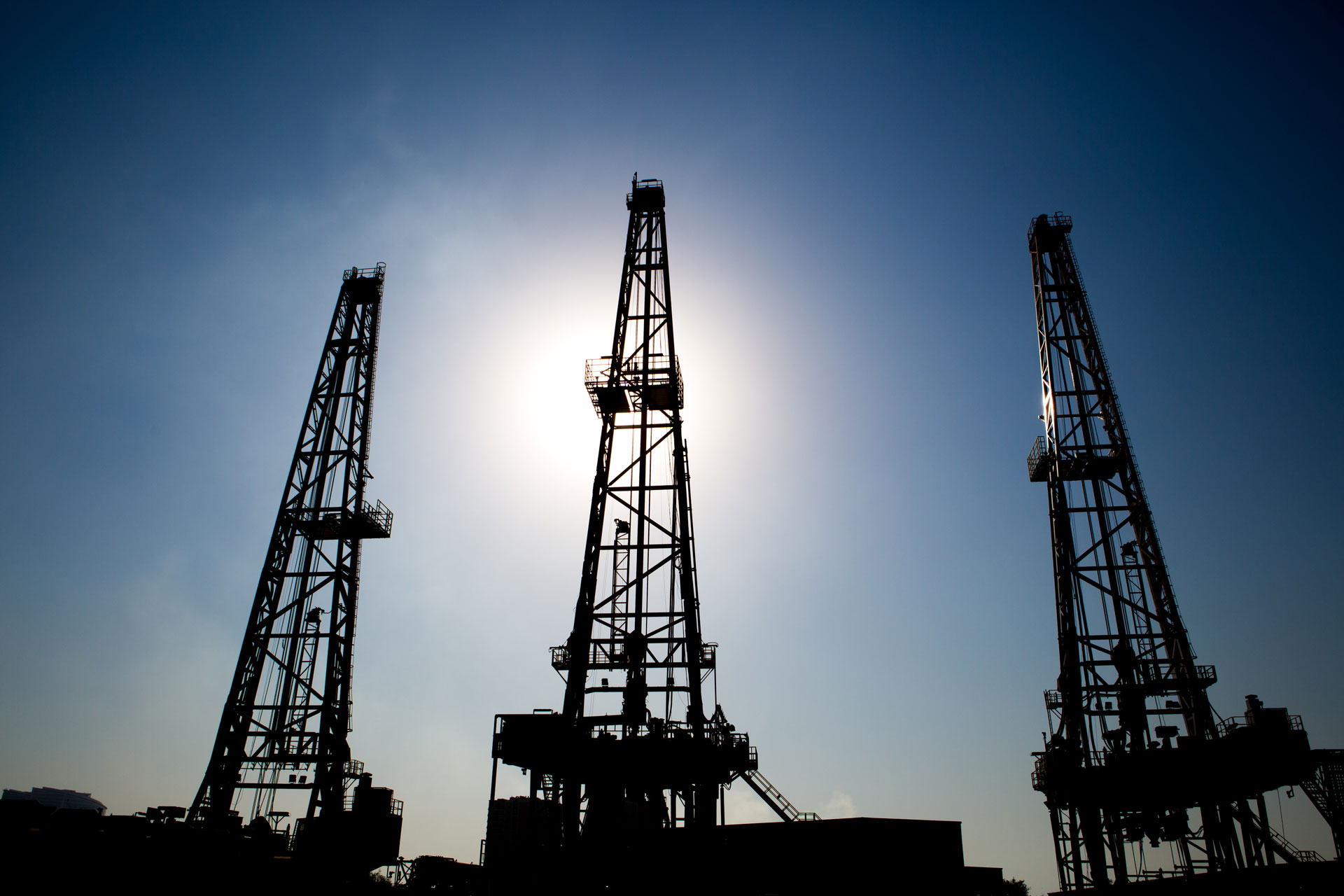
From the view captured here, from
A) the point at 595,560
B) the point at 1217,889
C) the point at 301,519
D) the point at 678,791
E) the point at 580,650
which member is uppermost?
the point at 301,519

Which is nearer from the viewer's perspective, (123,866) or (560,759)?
(123,866)

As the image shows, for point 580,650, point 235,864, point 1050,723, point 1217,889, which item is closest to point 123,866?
point 235,864

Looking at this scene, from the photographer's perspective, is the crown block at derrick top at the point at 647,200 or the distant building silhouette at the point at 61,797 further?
the distant building silhouette at the point at 61,797

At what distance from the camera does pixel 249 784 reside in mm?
36062

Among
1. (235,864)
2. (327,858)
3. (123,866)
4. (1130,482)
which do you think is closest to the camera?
(123,866)

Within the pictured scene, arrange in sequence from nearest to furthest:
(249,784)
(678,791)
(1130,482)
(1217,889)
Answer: (1217,889)
(678,791)
(249,784)
(1130,482)

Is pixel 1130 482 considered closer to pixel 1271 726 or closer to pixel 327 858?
pixel 1271 726

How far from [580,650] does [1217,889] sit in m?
21.9

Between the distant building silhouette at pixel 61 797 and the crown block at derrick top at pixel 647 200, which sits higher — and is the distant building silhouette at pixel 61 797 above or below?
below

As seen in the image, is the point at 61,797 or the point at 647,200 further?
the point at 61,797

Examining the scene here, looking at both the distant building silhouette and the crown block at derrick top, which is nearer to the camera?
the crown block at derrick top

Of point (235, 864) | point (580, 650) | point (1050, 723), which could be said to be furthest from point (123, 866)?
point (1050, 723)

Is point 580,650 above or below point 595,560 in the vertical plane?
below

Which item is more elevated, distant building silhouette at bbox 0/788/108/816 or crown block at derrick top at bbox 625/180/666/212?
crown block at derrick top at bbox 625/180/666/212
